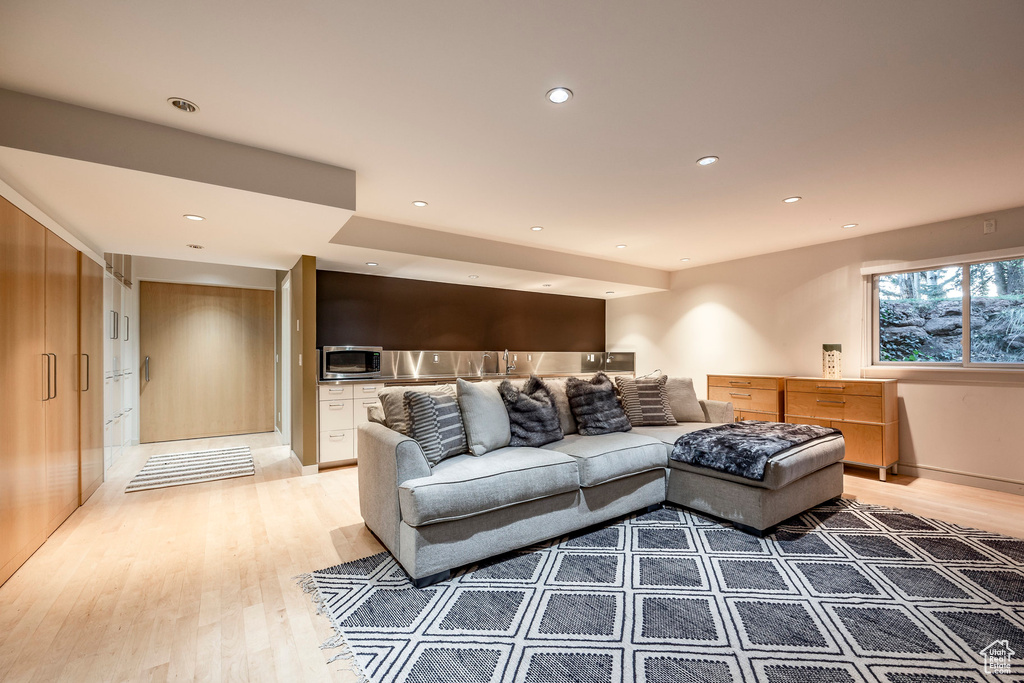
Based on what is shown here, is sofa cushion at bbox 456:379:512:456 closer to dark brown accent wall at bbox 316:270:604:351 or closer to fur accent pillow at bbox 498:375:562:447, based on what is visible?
fur accent pillow at bbox 498:375:562:447

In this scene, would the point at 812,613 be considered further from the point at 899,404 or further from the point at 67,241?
the point at 67,241

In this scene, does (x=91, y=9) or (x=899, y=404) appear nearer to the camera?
(x=91, y=9)

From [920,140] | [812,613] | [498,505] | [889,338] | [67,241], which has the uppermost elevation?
[920,140]

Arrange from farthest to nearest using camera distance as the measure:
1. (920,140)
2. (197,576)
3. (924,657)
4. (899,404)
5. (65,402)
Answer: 1. (899,404)
2. (65,402)
3. (920,140)
4. (197,576)
5. (924,657)

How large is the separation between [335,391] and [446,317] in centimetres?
189

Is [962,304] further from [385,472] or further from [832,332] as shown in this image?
[385,472]

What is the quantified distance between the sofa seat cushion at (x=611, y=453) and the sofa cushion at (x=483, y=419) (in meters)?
0.33

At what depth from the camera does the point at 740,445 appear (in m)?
2.97

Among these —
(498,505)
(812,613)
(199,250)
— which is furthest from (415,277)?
(812,613)

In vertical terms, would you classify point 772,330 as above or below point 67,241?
below

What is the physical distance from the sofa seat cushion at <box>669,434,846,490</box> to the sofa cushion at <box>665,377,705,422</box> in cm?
82

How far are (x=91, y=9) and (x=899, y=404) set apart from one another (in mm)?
6182

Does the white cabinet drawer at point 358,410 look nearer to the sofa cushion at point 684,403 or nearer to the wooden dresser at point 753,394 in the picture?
the sofa cushion at point 684,403

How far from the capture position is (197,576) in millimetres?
2379
